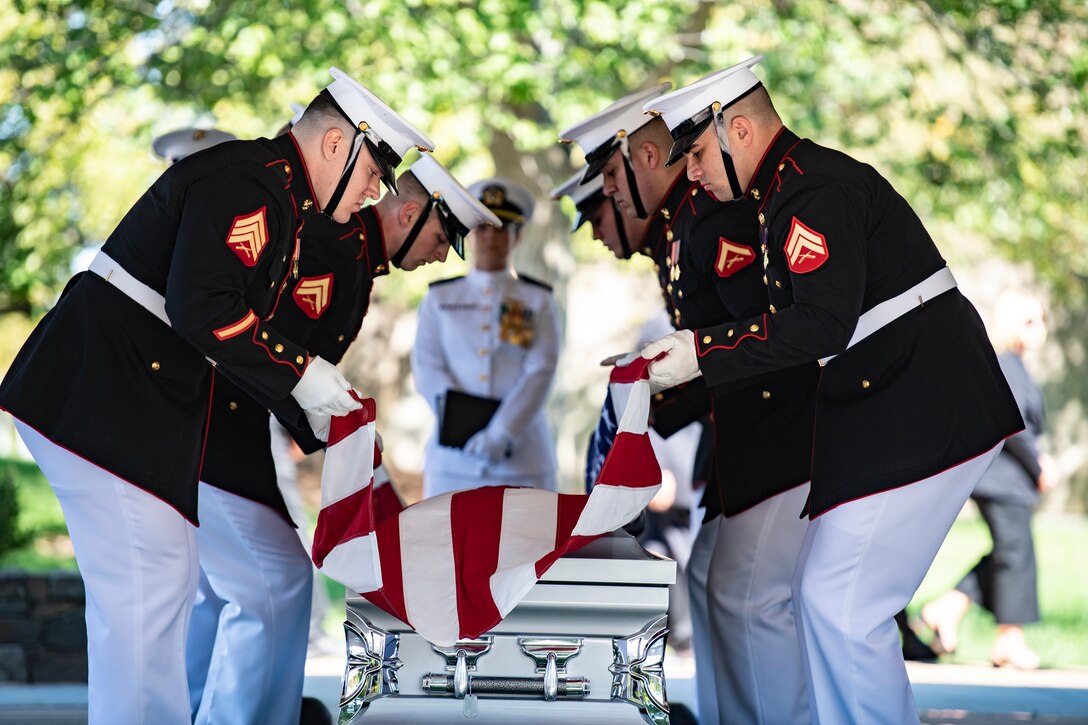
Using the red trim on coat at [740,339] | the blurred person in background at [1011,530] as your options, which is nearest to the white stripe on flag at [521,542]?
the red trim on coat at [740,339]

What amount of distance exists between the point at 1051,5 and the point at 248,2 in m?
5.13

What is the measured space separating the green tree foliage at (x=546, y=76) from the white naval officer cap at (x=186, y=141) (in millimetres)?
2689

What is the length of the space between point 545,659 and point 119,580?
107cm

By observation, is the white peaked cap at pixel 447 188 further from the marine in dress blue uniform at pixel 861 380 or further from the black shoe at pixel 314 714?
the black shoe at pixel 314 714

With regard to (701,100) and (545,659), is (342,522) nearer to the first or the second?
(545,659)

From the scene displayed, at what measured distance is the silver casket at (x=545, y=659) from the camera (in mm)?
3062

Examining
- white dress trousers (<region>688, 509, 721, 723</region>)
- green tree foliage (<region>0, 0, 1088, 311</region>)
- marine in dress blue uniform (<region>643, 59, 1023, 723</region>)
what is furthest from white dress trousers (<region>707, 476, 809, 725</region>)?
green tree foliage (<region>0, 0, 1088, 311</region>)

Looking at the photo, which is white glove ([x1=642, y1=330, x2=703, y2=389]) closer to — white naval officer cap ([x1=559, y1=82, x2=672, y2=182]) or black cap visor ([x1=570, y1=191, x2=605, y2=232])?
white naval officer cap ([x1=559, y1=82, x2=672, y2=182])

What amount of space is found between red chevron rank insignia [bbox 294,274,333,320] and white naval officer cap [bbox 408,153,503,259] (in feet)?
1.96

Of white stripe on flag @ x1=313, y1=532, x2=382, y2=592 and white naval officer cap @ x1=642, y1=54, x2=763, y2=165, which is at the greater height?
white naval officer cap @ x1=642, y1=54, x2=763, y2=165

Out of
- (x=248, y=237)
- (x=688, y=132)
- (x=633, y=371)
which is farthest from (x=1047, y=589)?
(x=248, y=237)

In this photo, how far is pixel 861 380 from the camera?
3.20 metres

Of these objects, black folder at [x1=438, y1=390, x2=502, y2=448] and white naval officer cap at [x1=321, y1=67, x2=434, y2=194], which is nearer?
white naval officer cap at [x1=321, y1=67, x2=434, y2=194]

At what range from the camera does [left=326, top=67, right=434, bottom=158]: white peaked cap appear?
3.30 metres
